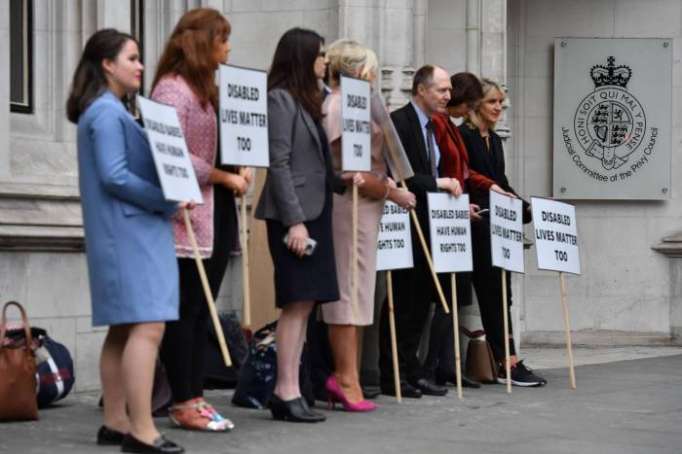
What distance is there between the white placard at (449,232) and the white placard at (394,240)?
0.15 metres

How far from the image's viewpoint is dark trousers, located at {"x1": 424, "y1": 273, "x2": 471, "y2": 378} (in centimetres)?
1082

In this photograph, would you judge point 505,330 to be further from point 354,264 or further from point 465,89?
point 354,264

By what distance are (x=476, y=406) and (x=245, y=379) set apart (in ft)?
4.40

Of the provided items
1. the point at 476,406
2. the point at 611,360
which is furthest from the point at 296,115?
the point at 611,360

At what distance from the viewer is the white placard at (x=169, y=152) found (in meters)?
7.45

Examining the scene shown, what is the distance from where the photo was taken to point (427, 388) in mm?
10430

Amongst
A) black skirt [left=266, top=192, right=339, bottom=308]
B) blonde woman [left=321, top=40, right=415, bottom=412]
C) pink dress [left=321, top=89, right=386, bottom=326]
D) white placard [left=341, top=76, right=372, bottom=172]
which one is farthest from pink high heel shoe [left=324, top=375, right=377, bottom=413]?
white placard [left=341, top=76, right=372, bottom=172]

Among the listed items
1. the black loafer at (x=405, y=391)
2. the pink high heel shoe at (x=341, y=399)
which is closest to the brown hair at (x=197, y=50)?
the pink high heel shoe at (x=341, y=399)

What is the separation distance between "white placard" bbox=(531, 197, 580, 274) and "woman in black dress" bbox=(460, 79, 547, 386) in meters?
0.32

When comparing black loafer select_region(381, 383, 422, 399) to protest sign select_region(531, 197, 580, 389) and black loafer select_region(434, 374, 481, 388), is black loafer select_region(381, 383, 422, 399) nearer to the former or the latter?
black loafer select_region(434, 374, 481, 388)

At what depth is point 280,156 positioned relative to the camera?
8742 millimetres

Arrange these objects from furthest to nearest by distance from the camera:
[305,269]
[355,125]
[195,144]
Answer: [355,125] → [305,269] → [195,144]

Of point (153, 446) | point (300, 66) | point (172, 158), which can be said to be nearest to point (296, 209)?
point (300, 66)

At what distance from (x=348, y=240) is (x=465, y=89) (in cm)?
197
